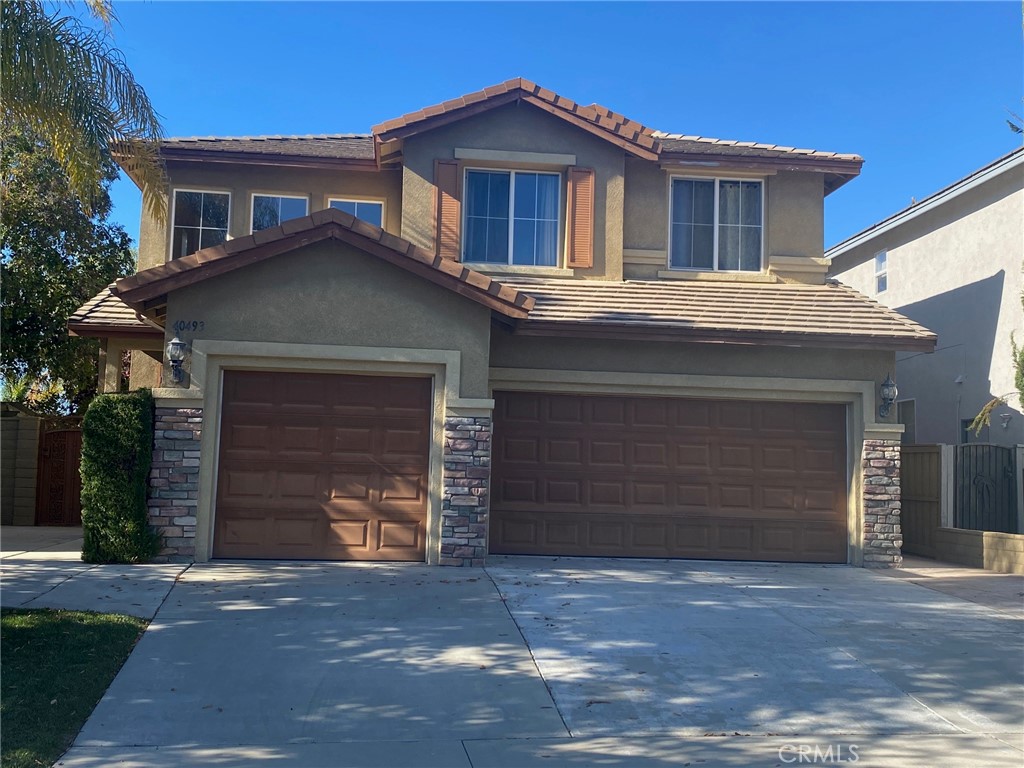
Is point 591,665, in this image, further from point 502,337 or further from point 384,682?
point 502,337

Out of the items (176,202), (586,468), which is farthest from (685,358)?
(176,202)

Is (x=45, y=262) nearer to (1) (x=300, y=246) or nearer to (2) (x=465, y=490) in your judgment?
(1) (x=300, y=246)

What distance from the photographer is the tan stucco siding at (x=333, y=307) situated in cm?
1077

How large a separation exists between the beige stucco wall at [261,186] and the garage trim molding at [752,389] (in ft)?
12.3

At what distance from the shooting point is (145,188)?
36.6ft

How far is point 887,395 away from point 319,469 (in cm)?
767

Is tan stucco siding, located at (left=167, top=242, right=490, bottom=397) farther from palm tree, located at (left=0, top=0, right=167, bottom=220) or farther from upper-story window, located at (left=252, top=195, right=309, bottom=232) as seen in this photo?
upper-story window, located at (left=252, top=195, right=309, bottom=232)

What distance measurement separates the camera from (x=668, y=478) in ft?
40.2

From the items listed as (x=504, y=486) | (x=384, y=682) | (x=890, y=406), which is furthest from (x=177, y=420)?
(x=890, y=406)

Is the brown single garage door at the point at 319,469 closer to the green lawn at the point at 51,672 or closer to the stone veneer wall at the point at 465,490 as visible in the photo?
the stone veneer wall at the point at 465,490

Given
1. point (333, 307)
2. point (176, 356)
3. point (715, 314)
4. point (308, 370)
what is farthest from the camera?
point (715, 314)

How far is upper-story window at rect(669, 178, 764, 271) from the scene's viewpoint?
A: 13828 millimetres

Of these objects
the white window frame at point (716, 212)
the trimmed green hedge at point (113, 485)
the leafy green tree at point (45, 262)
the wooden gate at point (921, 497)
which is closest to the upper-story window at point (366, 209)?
the white window frame at point (716, 212)

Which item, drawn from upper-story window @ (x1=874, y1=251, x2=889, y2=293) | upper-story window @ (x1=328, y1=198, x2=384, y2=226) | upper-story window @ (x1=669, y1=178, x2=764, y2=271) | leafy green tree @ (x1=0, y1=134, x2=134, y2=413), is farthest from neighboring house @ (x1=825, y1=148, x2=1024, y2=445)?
leafy green tree @ (x1=0, y1=134, x2=134, y2=413)
